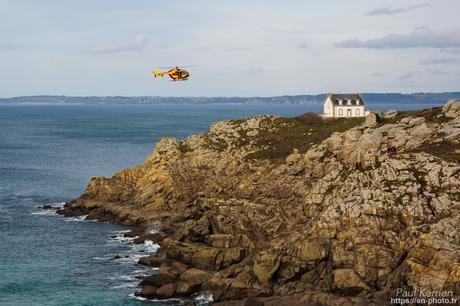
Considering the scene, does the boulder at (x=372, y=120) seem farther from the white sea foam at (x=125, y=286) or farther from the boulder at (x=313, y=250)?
the white sea foam at (x=125, y=286)

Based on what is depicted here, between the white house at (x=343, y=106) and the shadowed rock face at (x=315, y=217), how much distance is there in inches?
821

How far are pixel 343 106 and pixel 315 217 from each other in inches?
2081

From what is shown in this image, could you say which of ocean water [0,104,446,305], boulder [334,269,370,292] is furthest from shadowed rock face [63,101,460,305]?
ocean water [0,104,446,305]

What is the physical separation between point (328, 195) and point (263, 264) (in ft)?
39.5

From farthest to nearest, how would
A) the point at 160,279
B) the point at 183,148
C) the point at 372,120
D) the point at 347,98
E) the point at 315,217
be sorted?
1. the point at 347,98
2. the point at 183,148
3. the point at 372,120
4. the point at 315,217
5. the point at 160,279

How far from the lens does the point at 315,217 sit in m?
65.8

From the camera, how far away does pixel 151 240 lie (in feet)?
270

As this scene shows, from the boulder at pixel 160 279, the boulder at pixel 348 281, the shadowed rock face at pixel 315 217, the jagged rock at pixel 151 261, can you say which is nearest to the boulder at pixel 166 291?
the shadowed rock face at pixel 315 217

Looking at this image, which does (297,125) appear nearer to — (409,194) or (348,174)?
(348,174)

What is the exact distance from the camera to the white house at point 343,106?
115m

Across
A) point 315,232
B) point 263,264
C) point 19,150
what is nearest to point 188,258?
point 263,264

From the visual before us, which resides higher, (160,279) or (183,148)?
(183,148)

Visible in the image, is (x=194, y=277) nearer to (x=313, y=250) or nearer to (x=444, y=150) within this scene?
(x=313, y=250)

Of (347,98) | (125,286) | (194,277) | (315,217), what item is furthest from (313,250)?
(347,98)
